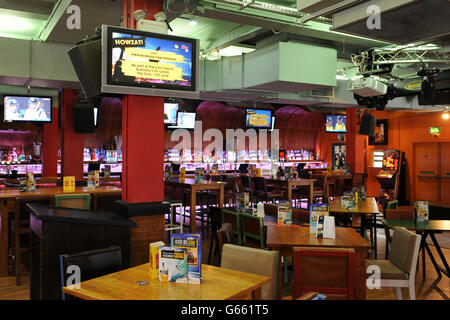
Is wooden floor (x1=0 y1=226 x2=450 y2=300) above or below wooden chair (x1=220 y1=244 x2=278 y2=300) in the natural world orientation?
below

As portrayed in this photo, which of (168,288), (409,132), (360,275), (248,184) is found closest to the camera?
(168,288)

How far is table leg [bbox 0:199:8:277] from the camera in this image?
533 centimetres

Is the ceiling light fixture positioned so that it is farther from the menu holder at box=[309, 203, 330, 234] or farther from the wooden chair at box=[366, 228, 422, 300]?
the wooden chair at box=[366, 228, 422, 300]

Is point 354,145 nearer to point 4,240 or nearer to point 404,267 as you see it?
point 404,267

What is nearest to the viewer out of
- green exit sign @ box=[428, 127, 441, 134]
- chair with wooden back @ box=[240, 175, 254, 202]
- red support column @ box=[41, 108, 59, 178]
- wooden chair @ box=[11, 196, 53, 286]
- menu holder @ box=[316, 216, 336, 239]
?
menu holder @ box=[316, 216, 336, 239]

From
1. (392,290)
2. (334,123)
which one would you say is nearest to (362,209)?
(392,290)

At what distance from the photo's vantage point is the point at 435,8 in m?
3.12

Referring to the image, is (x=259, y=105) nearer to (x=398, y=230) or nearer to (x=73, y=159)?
(x=73, y=159)

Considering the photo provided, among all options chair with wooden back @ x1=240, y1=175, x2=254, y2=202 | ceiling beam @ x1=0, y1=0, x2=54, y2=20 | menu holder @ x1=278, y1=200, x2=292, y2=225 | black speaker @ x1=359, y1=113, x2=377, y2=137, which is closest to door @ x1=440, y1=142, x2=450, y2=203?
black speaker @ x1=359, y1=113, x2=377, y2=137

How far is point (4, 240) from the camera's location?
17.8 ft

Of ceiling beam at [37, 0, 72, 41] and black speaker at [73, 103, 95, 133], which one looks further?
black speaker at [73, 103, 95, 133]

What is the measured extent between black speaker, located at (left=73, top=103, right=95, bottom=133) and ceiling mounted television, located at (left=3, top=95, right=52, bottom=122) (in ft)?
3.26

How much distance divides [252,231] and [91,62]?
2.46 m

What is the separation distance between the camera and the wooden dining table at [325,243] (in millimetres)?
3479
